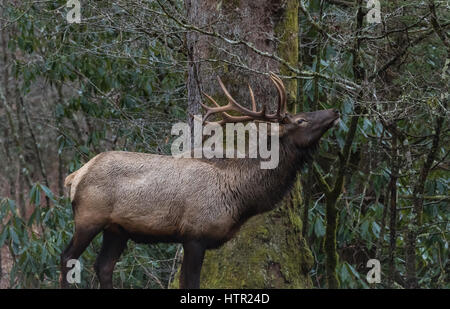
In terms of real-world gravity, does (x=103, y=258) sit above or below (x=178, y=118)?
below

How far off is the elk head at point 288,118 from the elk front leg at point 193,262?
1.18 m

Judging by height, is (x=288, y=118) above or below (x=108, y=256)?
above

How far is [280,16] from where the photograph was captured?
771 cm

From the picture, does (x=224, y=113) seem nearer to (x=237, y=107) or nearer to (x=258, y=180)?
(x=237, y=107)

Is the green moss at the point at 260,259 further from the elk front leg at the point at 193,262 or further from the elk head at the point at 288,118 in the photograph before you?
the elk head at the point at 288,118

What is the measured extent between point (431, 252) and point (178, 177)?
4.96 meters

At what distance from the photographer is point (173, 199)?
261 inches

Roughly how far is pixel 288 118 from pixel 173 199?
136cm

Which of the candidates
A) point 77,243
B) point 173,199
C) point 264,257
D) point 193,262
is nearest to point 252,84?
point 173,199

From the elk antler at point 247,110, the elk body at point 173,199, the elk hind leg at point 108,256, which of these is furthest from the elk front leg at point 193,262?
the elk antler at point 247,110

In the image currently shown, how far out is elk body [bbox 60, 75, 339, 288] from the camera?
6566mm

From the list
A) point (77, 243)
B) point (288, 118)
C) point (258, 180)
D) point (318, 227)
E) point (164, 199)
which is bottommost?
point (318, 227)

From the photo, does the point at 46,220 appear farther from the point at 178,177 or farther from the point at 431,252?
the point at 431,252
